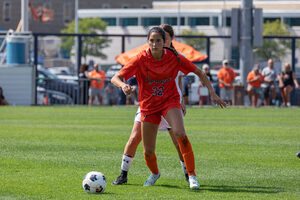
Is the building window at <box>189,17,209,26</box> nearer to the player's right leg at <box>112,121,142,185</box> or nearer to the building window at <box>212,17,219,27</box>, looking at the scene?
the building window at <box>212,17,219,27</box>

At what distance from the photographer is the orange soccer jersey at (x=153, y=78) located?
26.9ft

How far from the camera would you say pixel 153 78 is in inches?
322

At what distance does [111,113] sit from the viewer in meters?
22.9

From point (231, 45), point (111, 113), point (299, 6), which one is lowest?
point (111, 113)

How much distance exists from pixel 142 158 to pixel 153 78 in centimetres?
333

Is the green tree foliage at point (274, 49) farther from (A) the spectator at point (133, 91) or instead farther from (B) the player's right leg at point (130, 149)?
(B) the player's right leg at point (130, 149)

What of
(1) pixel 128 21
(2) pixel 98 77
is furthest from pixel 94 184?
(1) pixel 128 21

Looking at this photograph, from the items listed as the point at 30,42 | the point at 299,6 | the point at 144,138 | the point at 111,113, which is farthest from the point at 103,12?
the point at 144,138

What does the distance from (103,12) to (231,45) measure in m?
48.5

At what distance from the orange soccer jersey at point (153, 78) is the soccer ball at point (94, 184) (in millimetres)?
974

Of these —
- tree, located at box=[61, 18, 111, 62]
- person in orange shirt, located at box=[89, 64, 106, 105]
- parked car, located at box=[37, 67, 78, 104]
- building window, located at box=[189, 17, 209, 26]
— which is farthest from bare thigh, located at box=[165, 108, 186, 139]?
building window, located at box=[189, 17, 209, 26]

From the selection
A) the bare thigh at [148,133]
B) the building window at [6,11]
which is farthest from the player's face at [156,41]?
the building window at [6,11]

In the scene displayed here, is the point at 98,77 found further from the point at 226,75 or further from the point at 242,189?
the point at 242,189

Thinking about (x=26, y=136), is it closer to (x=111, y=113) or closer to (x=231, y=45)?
(x=111, y=113)
